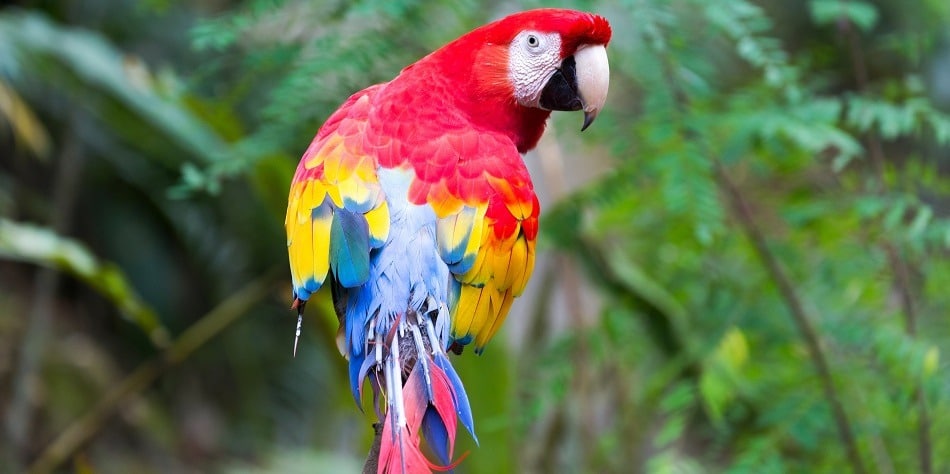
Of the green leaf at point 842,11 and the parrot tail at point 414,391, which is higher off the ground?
the parrot tail at point 414,391

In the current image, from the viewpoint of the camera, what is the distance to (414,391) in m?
0.64

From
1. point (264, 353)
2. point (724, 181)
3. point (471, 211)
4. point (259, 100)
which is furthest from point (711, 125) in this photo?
point (264, 353)

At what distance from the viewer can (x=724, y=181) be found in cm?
127

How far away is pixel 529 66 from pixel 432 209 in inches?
6.9

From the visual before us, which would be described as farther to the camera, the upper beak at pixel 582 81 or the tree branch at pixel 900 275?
the tree branch at pixel 900 275

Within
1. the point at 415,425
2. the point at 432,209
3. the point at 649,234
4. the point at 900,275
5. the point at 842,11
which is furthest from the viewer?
the point at 649,234

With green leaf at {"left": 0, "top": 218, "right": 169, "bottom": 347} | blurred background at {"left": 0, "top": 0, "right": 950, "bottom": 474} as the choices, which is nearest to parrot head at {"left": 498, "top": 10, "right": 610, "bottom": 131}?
blurred background at {"left": 0, "top": 0, "right": 950, "bottom": 474}

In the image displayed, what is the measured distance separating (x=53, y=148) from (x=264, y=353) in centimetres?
85

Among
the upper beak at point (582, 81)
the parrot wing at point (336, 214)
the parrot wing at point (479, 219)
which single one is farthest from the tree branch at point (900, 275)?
the parrot wing at point (336, 214)

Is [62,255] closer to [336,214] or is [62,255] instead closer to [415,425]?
[336,214]

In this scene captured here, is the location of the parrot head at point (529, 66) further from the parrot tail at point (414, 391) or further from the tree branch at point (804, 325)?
the tree branch at point (804, 325)

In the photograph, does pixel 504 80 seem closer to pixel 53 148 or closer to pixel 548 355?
pixel 548 355

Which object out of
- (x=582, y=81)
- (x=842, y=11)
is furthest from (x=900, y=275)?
(x=582, y=81)

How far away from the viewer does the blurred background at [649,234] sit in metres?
1.20
